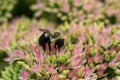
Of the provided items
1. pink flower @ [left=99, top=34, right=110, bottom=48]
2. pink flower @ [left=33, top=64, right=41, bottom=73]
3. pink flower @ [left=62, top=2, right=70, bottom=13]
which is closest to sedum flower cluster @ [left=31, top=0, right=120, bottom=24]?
pink flower @ [left=62, top=2, right=70, bottom=13]

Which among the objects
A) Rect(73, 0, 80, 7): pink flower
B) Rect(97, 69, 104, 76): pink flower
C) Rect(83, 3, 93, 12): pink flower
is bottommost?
Rect(97, 69, 104, 76): pink flower

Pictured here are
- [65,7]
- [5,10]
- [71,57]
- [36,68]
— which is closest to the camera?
[36,68]

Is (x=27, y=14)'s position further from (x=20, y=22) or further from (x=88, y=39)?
(x=88, y=39)

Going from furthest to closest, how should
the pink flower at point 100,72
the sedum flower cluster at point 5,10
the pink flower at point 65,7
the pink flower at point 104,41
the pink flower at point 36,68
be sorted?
1. the sedum flower cluster at point 5,10
2. the pink flower at point 65,7
3. the pink flower at point 104,41
4. the pink flower at point 100,72
5. the pink flower at point 36,68

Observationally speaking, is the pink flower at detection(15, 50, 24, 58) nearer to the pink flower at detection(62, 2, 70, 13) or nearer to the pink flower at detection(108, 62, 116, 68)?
the pink flower at detection(108, 62, 116, 68)

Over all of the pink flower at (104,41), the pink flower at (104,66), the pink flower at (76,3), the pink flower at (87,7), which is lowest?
the pink flower at (104,66)

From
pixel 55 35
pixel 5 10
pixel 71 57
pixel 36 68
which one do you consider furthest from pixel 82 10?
pixel 36 68

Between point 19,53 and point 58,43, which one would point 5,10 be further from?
point 58,43

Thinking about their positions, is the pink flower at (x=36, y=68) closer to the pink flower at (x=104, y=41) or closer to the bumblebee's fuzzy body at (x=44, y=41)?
the bumblebee's fuzzy body at (x=44, y=41)

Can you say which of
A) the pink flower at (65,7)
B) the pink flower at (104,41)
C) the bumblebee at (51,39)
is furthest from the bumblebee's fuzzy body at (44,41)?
the pink flower at (65,7)

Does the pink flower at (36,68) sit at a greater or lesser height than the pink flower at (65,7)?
lesser

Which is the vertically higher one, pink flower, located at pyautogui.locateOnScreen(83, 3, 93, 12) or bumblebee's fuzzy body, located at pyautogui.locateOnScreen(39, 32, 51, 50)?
pink flower, located at pyautogui.locateOnScreen(83, 3, 93, 12)

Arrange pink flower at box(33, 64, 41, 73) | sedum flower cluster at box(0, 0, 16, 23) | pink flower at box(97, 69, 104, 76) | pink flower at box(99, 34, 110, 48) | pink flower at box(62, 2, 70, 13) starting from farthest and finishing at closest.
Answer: sedum flower cluster at box(0, 0, 16, 23) → pink flower at box(62, 2, 70, 13) → pink flower at box(99, 34, 110, 48) → pink flower at box(97, 69, 104, 76) → pink flower at box(33, 64, 41, 73)

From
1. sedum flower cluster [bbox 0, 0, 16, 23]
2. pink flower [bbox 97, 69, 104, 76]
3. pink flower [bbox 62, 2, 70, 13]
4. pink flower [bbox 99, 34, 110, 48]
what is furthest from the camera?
sedum flower cluster [bbox 0, 0, 16, 23]
